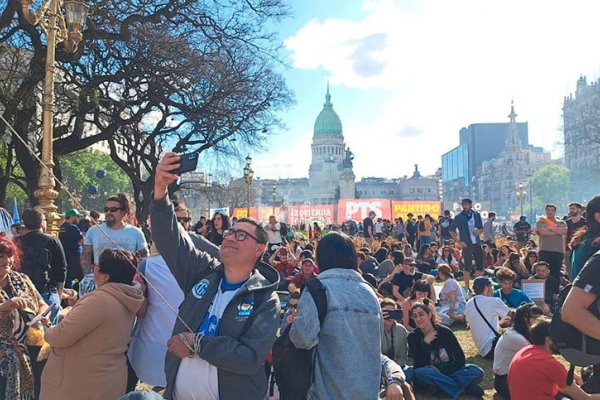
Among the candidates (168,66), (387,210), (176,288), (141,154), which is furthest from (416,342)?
(387,210)

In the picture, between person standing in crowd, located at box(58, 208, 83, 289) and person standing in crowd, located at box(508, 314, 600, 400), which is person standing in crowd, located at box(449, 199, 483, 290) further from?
person standing in crowd, located at box(58, 208, 83, 289)

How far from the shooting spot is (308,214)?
133 ft

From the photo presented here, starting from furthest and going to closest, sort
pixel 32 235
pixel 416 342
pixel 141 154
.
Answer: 1. pixel 141 154
2. pixel 416 342
3. pixel 32 235

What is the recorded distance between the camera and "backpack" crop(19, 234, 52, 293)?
5.41 meters

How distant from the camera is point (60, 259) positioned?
5.68 m

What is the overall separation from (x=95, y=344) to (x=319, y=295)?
1.50 meters

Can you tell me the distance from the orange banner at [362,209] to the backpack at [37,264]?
2950 centimetres

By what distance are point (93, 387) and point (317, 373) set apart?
1437 mm

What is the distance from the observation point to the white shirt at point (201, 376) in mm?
2789

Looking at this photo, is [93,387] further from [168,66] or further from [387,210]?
[387,210]

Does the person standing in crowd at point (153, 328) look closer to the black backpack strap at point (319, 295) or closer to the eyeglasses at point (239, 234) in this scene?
the eyeglasses at point (239, 234)

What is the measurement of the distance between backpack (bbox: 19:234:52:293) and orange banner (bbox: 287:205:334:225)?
34.6m

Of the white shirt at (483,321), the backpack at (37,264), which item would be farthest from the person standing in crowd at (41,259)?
the white shirt at (483,321)

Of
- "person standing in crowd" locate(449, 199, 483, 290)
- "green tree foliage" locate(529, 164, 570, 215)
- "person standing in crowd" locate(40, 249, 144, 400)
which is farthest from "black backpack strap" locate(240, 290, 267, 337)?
"green tree foliage" locate(529, 164, 570, 215)
